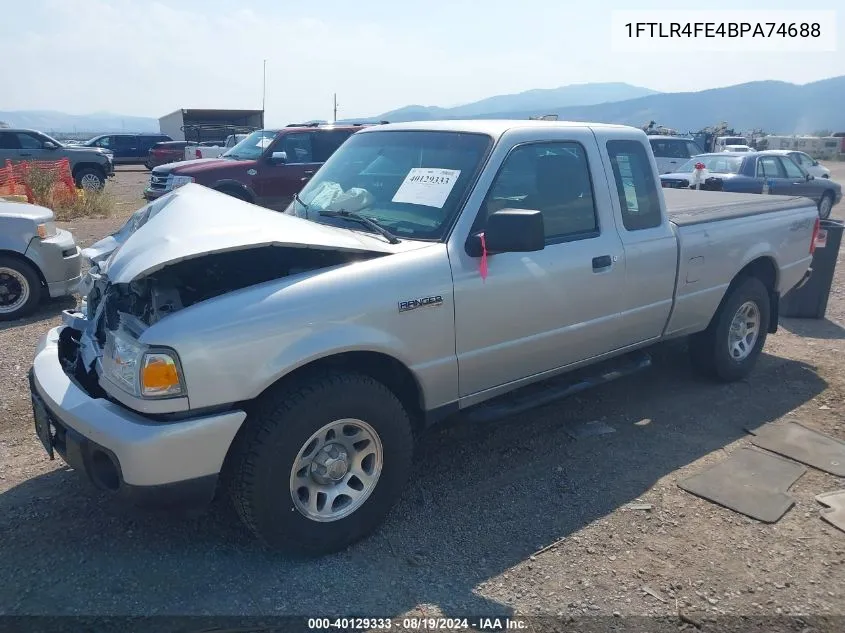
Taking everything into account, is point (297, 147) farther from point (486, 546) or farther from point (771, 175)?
point (486, 546)

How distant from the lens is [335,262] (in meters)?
3.25

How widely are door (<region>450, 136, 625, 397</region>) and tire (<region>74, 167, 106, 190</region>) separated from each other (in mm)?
18161

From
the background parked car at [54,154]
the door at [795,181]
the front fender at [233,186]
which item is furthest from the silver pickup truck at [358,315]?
the background parked car at [54,154]

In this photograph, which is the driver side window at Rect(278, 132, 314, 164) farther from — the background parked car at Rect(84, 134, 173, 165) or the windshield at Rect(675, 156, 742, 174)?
the background parked car at Rect(84, 134, 173, 165)

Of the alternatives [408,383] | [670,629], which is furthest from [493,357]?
[670,629]

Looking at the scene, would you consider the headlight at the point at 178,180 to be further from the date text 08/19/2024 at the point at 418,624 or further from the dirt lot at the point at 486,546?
the date text 08/19/2024 at the point at 418,624

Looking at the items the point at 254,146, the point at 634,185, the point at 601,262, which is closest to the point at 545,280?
the point at 601,262

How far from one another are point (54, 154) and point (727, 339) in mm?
18651

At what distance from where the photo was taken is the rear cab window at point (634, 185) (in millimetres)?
4312

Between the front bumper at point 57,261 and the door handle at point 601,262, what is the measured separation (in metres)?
5.51

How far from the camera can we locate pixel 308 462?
307cm

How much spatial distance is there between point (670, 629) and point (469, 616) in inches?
31.7

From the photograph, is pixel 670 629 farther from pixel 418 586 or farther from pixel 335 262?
pixel 335 262

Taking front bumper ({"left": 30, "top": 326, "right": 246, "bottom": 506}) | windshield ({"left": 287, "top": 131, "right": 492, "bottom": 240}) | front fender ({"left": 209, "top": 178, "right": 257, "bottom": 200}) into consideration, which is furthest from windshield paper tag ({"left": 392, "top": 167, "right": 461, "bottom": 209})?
front fender ({"left": 209, "top": 178, "right": 257, "bottom": 200})
